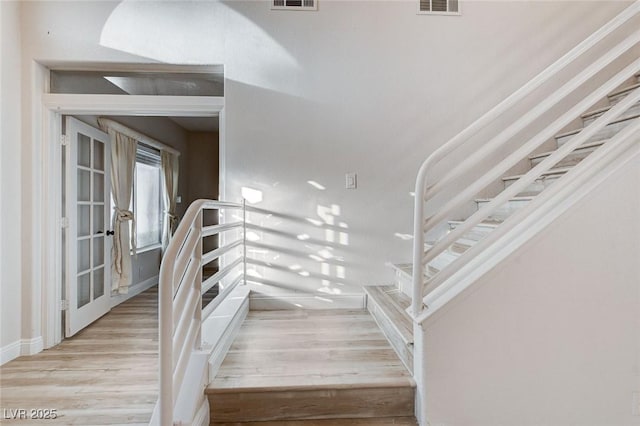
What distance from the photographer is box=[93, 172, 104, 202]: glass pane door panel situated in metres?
3.18

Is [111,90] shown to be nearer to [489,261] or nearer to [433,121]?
[433,121]

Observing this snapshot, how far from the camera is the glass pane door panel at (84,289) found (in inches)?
115

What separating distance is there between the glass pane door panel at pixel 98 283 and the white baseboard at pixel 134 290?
0.27 meters

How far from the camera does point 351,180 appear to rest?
8.89ft

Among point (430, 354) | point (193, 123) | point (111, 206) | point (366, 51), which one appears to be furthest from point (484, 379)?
point (193, 123)

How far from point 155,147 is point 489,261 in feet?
14.9

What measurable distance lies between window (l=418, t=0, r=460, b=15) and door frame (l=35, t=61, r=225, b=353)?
73.2 inches

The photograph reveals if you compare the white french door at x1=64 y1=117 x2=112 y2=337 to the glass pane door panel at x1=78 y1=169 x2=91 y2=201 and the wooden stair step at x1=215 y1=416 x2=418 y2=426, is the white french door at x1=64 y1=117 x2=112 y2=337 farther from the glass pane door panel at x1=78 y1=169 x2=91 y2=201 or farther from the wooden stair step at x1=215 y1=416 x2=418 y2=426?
the wooden stair step at x1=215 y1=416 x2=418 y2=426

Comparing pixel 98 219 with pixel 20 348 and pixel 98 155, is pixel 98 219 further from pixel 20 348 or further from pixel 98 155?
pixel 20 348

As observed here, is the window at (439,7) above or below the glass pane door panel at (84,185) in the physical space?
above

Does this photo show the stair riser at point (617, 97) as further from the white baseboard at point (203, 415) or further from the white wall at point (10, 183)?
the white wall at point (10, 183)

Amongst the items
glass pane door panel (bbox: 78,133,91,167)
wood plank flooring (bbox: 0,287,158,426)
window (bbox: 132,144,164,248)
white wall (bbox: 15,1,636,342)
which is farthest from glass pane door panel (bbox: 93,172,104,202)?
white wall (bbox: 15,1,636,342)

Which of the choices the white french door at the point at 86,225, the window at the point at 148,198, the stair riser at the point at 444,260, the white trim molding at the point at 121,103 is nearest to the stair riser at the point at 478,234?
the stair riser at the point at 444,260

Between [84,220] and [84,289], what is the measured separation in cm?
67
